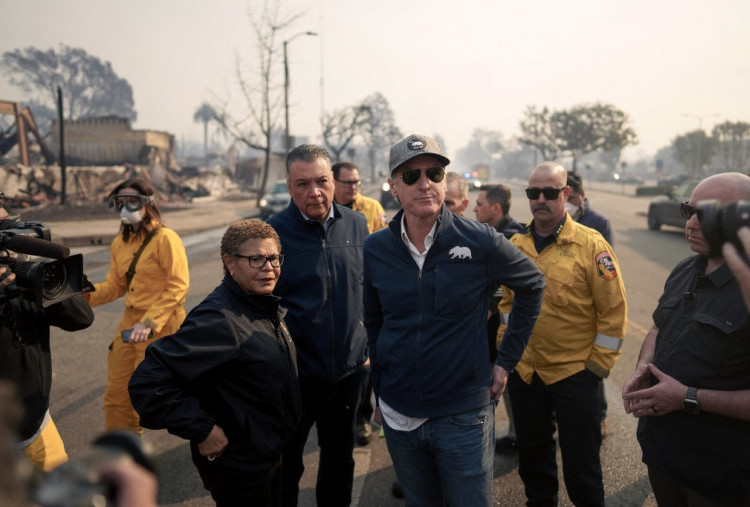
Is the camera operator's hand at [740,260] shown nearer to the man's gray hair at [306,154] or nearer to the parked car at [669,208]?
the man's gray hair at [306,154]

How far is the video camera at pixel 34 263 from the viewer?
218 centimetres

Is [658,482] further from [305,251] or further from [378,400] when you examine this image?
[305,251]

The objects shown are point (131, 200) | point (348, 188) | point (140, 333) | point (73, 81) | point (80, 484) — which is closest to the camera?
point (80, 484)

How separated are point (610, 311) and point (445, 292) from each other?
1.15 metres

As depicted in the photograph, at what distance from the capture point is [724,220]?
1.43 metres

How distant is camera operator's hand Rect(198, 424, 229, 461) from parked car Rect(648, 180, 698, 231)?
1631 centimetres

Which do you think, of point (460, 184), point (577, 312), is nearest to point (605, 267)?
point (577, 312)

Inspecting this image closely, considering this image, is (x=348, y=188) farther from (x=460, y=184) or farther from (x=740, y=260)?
(x=740, y=260)

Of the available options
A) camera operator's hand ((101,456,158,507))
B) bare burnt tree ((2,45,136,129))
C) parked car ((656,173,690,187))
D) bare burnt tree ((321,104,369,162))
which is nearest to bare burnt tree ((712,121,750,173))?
parked car ((656,173,690,187))

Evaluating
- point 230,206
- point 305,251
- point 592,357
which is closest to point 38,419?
point 305,251

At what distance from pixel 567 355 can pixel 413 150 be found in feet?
4.74

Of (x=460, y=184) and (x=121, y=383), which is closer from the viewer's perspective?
(x=121, y=383)

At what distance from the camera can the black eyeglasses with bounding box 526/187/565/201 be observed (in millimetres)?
3033

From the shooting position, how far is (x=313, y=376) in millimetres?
2861
